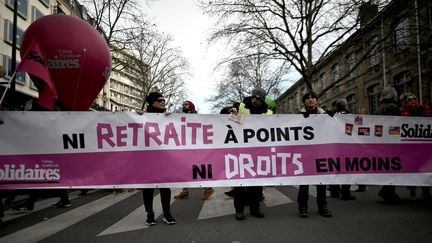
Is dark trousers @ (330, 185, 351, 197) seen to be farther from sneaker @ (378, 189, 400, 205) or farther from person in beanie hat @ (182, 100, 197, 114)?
person in beanie hat @ (182, 100, 197, 114)

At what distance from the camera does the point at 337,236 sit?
380 centimetres

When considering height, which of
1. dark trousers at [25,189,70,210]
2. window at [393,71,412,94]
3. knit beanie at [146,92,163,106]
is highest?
window at [393,71,412,94]

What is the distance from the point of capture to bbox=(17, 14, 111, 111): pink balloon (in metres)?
5.93

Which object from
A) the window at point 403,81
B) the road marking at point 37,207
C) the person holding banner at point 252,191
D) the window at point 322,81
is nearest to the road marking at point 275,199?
the person holding banner at point 252,191

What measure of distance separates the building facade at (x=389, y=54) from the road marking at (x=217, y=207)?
12.1 meters

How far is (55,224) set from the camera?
15.6 ft

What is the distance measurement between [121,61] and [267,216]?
Result: 19465 millimetres

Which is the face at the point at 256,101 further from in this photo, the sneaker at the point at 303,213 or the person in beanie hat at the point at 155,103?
the sneaker at the point at 303,213

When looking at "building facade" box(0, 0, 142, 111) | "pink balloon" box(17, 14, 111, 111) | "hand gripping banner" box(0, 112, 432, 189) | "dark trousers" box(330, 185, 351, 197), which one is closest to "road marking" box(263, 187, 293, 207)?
"dark trousers" box(330, 185, 351, 197)

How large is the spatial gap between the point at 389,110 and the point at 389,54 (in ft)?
66.3

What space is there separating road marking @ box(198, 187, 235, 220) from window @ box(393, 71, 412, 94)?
750 inches

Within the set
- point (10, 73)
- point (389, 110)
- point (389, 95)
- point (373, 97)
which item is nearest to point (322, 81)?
point (373, 97)

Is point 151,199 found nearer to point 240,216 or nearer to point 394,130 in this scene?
point 240,216

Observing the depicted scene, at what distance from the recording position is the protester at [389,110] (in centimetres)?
575
